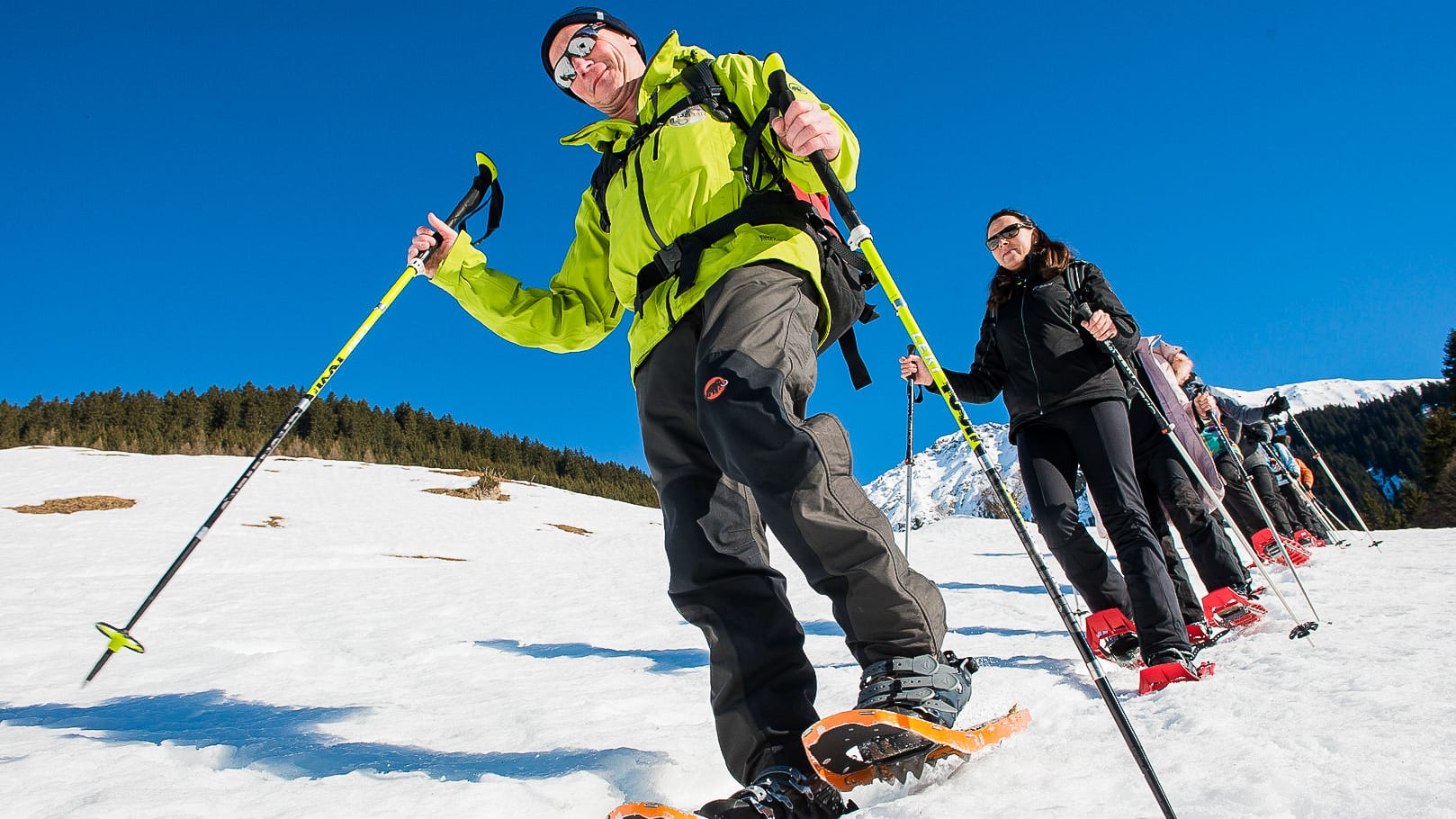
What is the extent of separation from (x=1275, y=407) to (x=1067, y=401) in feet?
24.6

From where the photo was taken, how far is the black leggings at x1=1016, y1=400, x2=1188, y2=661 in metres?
3.19

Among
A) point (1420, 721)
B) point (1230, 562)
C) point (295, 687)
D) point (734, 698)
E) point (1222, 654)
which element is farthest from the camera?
point (1230, 562)

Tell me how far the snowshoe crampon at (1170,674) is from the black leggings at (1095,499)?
0.33 m

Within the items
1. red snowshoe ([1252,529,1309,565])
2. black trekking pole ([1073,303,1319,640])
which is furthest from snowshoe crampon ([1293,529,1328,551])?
black trekking pole ([1073,303,1319,640])

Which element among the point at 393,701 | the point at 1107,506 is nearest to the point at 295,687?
the point at 393,701

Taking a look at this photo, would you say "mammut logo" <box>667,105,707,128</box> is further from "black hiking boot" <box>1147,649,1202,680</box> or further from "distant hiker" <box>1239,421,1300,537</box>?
"distant hiker" <box>1239,421,1300,537</box>

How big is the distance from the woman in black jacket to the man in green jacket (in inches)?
63.1

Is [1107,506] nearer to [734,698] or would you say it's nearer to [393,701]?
[734,698]

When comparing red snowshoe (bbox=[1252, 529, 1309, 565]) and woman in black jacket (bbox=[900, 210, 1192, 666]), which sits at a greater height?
woman in black jacket (bbox=[900, 210, 1192, 666])

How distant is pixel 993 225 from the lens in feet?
13.1

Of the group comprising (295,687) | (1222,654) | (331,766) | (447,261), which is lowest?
(1222,654)

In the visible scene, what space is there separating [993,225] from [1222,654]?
2228 millimetres

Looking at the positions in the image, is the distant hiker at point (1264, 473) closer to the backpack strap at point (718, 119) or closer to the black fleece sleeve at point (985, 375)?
the black fleece sleeve at point (985, 375)

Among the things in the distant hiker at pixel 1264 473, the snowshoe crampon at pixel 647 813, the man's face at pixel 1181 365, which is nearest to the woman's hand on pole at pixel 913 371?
the snowshoe crampon at pixel 647 813
